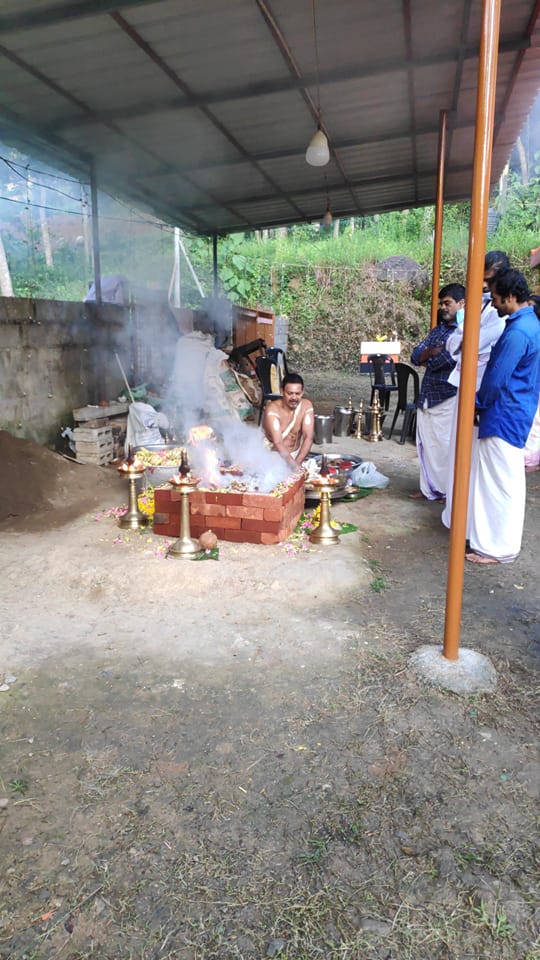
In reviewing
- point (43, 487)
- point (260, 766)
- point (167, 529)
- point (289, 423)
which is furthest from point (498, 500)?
point (43, 487)

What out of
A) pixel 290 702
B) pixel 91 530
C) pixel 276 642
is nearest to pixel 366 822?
pixel 290 702

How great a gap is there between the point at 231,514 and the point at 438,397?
8.72 feet

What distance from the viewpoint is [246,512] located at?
5.13 metres

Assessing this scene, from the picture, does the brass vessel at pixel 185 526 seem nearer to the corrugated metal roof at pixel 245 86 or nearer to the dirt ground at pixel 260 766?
the dirt ground at pixel 260 766

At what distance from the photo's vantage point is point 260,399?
12.9 metres

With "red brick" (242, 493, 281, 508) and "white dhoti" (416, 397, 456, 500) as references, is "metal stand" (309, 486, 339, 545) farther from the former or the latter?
"white dhoti" (416, 397, 456, 500)

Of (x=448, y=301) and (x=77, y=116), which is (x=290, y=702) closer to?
(x=448, y=301)

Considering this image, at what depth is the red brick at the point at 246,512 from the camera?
5.10 meters

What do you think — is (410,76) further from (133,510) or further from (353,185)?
(133,510)

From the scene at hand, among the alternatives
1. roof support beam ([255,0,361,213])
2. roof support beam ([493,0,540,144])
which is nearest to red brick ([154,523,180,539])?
roof support beam ([255,0,361,213])

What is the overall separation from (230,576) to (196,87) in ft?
17.7

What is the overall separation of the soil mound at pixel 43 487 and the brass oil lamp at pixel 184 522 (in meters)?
1.74

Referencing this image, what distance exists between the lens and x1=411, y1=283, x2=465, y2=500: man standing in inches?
247

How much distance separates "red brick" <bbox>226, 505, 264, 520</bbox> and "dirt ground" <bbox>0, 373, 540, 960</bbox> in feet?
1.48
